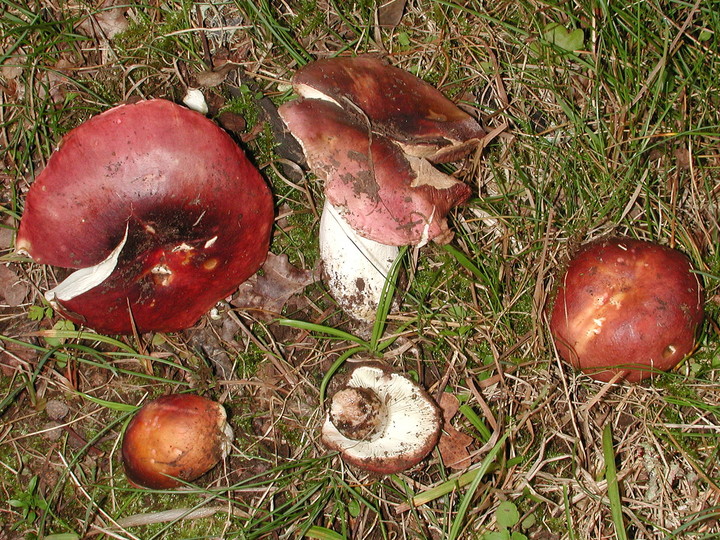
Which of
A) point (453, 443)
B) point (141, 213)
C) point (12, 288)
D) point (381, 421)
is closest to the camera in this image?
point (141, 213)

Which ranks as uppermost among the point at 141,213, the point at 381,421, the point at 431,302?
the point at 141,213

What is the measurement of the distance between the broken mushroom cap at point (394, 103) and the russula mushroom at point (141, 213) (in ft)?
1.73

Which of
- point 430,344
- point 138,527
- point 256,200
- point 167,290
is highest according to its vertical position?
point 256,200

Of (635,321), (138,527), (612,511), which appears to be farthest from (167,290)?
(612,511)

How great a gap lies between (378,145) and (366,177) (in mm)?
155

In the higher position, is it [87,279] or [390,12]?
[390,12]

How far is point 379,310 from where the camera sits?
2760 mm

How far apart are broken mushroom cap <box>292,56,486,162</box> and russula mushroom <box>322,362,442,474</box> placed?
3.60 feet

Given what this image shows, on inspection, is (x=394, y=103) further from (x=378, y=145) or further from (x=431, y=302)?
(x=431, y=302)

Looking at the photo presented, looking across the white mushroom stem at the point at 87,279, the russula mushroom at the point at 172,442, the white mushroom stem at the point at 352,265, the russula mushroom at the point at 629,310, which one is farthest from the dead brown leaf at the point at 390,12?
the russula mushroom at the point at 172,442

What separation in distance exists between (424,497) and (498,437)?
48 cm

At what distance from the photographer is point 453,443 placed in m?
2.80

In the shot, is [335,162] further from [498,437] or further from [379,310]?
[498,437]

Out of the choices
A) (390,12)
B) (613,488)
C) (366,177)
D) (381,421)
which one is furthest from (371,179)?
(613,488)
